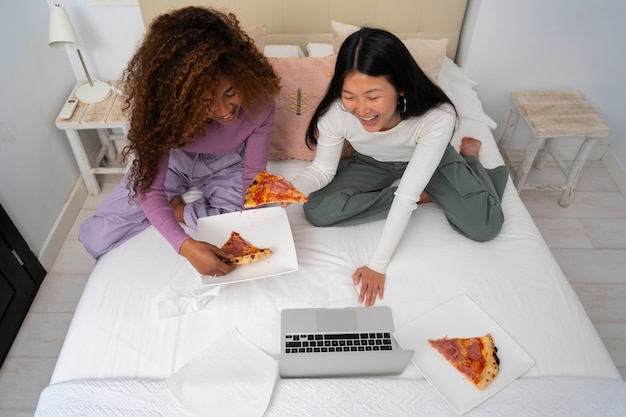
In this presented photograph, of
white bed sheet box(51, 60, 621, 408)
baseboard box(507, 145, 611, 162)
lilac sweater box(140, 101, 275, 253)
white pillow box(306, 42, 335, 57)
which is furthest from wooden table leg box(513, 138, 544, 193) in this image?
lilac sweater box(140, 101, 275, 253)

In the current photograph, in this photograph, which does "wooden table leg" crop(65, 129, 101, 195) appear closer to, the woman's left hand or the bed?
the bed

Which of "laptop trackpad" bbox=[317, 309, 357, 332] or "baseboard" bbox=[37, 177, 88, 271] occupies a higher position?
"laptop trackpad" bbox=[317, 309, 357, 332]

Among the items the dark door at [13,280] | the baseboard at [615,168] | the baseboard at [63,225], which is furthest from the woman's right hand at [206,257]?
the baseboard at [615,168]

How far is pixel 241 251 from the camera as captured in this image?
4.88 feet

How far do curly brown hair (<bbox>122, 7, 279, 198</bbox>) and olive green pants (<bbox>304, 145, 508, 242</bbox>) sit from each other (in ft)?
1.68

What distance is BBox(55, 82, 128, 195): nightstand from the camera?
210 centimetres

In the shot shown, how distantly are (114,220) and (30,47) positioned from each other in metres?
1.01

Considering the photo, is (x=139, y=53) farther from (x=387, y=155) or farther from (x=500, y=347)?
(x=500, y=347)

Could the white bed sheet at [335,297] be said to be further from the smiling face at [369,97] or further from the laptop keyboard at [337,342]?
the smiling face at [369,97]

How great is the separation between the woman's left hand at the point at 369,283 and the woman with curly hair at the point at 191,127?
0.44 m

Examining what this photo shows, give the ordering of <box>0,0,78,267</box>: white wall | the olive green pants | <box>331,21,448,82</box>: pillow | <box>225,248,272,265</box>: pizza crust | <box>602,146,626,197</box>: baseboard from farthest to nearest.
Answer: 1. <box>602,146,626,197</box>: baseboard
2. <box>331,21,448,82</box>: pillow
3. <box>0,0,78,267</box>: white wall
4. the olive green pants
5. <box>225,248,272,265</box>: pizza crust

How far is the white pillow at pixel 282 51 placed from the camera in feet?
6.97

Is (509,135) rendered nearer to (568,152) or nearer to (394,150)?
(568,152)

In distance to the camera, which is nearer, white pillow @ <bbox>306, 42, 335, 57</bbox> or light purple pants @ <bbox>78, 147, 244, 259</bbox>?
light purple pants @ <bbox>78, 147, 244, 259</bbox>
